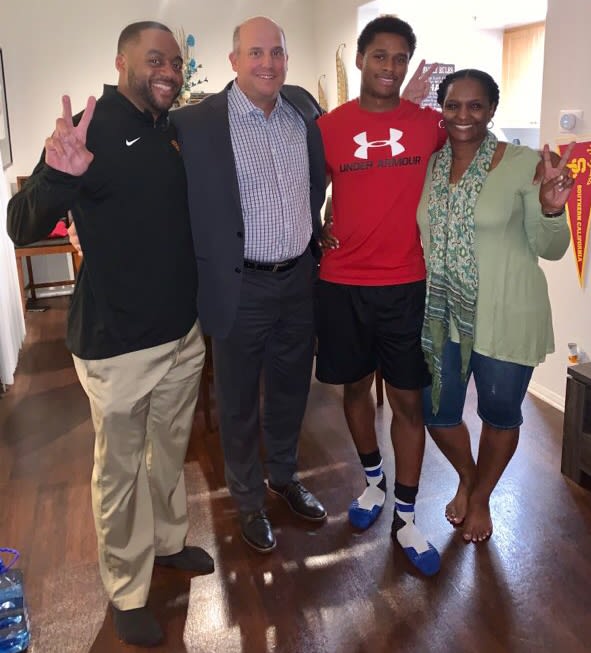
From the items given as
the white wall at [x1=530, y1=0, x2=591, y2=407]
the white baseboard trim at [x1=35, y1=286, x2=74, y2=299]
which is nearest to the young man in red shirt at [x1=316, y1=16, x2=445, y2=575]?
the white wall at [x1=530, y1=0, x2=591, y2=407]

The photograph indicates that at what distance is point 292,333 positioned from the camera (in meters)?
2.03

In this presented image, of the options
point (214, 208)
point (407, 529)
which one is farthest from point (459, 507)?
point (214, 208)

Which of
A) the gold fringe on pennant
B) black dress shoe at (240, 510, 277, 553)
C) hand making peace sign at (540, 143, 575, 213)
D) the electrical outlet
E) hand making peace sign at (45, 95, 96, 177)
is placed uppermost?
the gold fringe on pennant

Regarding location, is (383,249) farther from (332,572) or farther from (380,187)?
(332,572)

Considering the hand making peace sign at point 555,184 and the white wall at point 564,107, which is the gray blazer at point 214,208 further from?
the white wall at point 564,107

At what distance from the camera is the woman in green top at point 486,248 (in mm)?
1691

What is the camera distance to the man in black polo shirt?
1426 millimetres

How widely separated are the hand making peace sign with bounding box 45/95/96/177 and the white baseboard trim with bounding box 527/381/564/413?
2.54m

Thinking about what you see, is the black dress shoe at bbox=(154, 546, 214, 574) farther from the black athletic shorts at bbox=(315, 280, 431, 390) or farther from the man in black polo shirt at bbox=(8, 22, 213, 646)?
the black athletic shorts at bbox=(315, 280, 431, 390)

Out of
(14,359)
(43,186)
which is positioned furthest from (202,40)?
(43,186)

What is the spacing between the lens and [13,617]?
1.68 m

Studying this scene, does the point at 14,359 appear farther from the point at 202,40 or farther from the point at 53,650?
the point at 202,40

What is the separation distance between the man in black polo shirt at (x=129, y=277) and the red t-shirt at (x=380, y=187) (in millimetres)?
508

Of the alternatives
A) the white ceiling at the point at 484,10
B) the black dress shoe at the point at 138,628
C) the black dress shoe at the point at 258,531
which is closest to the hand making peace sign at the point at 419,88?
the black dress shoe at the point at 258,531
